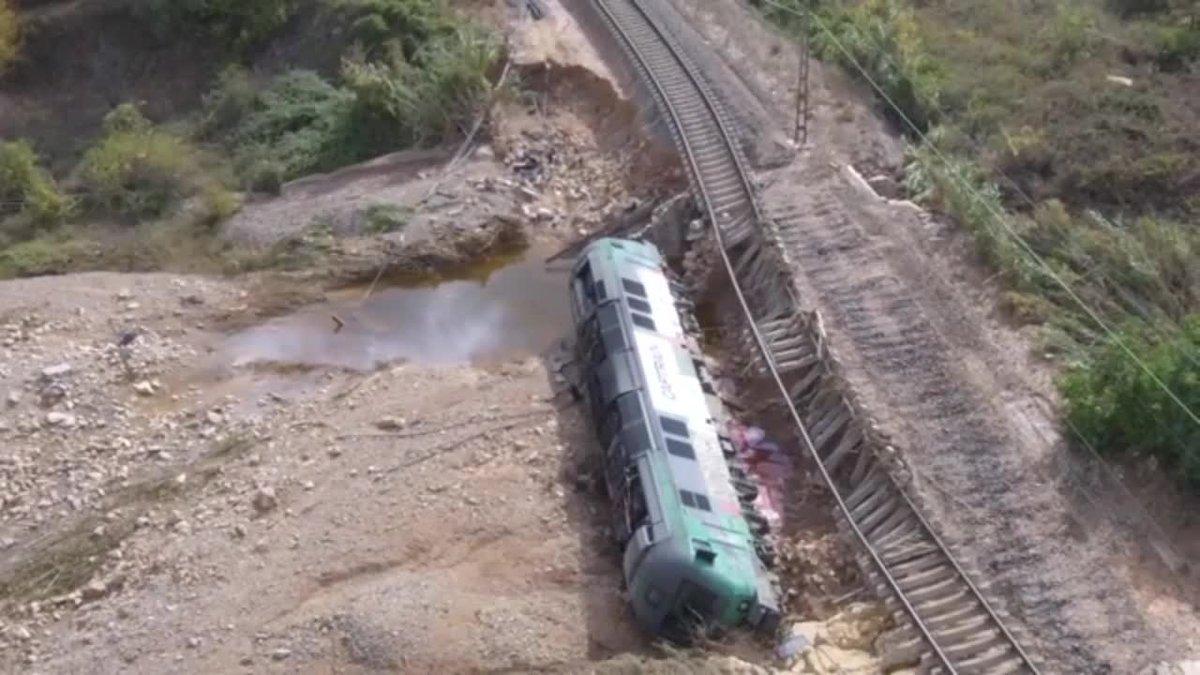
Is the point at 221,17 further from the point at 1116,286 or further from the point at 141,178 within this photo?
the point at 1116,286

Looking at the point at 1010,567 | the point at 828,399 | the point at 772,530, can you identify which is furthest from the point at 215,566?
the point at 1010,567

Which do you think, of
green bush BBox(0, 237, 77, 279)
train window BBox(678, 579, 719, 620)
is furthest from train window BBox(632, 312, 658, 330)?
green bush BBox(0, 237, 77, 279)

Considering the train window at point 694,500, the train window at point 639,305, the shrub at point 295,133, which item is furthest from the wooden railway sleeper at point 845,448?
the shrub at point 295,133

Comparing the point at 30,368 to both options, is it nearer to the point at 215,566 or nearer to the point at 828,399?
the point at 215,566

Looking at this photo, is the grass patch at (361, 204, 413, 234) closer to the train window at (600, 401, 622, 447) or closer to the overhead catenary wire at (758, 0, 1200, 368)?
the train window at (600, 401, 622, 447)

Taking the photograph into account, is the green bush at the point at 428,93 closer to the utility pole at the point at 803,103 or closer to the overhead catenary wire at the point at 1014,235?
the utility pole at the point at 803,103

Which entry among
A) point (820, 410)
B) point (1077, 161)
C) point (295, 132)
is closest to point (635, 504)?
point (820, 410)
